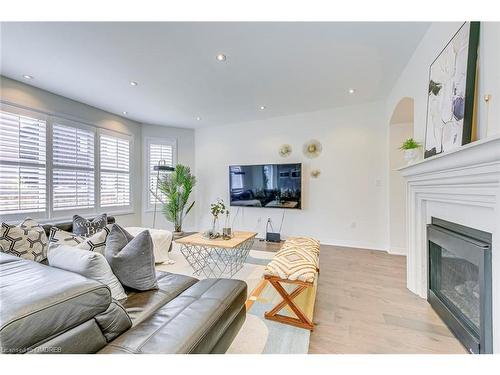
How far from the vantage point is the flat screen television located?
441 centimetres

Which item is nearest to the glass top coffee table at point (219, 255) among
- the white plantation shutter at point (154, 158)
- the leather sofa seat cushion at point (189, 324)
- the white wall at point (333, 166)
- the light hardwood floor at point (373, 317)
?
the light hardwood floor at point (373, 317)

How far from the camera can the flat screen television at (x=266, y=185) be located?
174 inches

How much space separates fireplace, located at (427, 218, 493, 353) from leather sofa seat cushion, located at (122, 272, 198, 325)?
6.41 feet

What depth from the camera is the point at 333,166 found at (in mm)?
4324

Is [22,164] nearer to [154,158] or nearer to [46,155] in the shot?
[46,155]

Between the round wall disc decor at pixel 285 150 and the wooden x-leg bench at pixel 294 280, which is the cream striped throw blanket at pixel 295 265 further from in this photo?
the round wall disc decor at pixel 285 150

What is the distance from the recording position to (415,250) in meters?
2.36

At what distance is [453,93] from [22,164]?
5.30m

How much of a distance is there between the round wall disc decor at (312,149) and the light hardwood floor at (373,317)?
2.36 metres

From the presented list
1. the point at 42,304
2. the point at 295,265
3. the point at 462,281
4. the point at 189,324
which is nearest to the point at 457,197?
the point at 462,281

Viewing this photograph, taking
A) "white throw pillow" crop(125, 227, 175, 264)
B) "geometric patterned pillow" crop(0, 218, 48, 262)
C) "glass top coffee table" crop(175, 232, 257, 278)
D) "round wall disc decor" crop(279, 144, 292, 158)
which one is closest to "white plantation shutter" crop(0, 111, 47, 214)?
"geometric patterned pillow" crop(0, 218, 48, 262)
